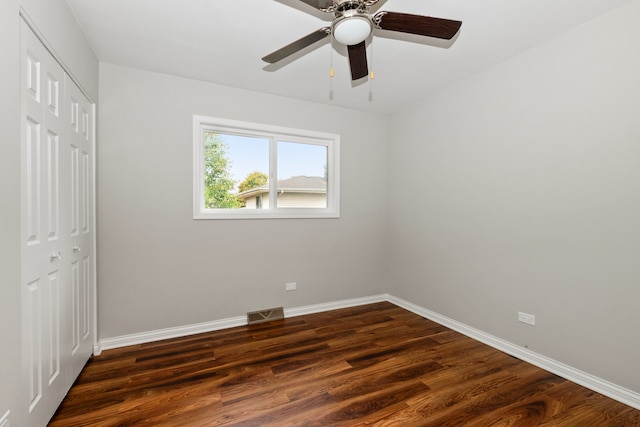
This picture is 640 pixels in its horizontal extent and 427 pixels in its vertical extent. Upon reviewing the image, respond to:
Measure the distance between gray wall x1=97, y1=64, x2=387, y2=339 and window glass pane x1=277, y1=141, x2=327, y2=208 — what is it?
259 mm

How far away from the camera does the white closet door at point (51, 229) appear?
1.42 meters

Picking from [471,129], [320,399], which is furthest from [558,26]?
[320,399]

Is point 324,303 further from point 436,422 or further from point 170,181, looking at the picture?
point 170,181

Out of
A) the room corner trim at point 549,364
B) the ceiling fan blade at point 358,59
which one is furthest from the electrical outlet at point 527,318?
the ceiling fan blade at point 358,59

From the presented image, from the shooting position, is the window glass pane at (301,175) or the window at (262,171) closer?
the window at (262,171)

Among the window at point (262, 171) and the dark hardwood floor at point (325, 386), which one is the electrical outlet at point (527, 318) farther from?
the window at point (262, 171)

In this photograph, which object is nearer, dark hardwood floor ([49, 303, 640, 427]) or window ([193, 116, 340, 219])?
dark hardwood floor ([49, 303, 640, 427])

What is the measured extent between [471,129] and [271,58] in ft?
6.91

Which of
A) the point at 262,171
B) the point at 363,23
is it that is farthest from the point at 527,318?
the point at 262,171

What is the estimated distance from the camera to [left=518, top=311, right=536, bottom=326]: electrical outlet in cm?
239

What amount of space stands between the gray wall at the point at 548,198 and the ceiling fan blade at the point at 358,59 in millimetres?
1485

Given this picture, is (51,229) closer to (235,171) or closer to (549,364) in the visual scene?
(235,171)

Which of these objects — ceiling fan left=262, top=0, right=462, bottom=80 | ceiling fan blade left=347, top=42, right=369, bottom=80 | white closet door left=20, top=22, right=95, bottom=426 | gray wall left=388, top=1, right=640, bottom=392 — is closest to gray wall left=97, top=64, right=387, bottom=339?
white closet door left=20, top=22, right=95, bottom=426

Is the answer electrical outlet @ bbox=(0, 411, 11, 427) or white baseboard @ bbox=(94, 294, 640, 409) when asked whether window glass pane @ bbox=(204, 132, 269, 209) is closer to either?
white baseboard @ bbox=(94, 294, 640, 409)
